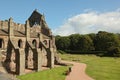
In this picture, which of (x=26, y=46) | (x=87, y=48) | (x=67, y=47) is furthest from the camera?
(x=67, y=47)

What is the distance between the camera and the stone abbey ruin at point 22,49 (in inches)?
1289

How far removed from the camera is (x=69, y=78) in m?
28.8

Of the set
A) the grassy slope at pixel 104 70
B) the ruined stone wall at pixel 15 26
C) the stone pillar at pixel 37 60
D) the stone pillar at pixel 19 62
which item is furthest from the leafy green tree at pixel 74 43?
the stone pillar at pixel 19 62

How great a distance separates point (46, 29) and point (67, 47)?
54.6 meters

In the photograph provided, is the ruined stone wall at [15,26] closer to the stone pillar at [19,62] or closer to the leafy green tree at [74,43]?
the stone pillar at [19,62]

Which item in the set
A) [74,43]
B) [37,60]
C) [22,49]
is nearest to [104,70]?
[37,60]

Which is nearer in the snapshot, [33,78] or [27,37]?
[33,78]

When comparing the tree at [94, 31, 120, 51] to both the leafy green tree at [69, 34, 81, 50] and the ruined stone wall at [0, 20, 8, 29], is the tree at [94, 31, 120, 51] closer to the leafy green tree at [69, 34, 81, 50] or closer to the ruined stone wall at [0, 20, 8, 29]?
the leafy green tree at [69, 34, 81, 50]

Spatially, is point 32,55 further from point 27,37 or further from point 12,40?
point 12,40

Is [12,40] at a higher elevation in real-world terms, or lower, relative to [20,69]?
higher

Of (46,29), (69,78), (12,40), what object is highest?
(46,29)

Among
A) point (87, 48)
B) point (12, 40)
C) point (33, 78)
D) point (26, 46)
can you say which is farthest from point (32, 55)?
point (87, 48)

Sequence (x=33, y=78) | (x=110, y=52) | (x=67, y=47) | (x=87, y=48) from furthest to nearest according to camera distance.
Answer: (x=67, y=47), (x=87, y=48), (x=110, y=52), (x=33, y=78)

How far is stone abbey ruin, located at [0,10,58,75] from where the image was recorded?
32.8 meters
